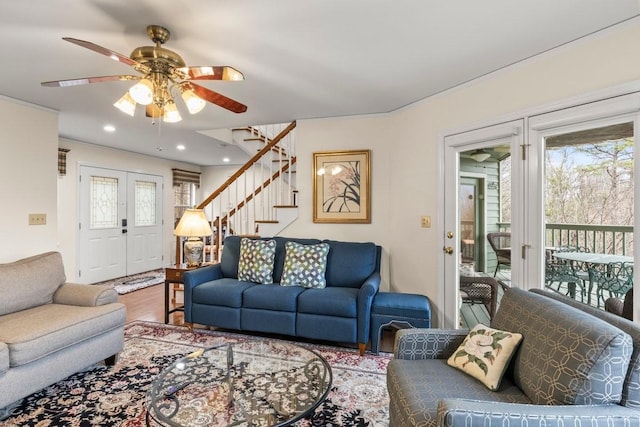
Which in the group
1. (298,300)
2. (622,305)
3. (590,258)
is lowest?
(298,300)

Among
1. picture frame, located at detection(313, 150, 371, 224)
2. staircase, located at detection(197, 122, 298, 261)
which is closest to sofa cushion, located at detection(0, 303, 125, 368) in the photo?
staircase, located at detection(197, 122, 298, 261)

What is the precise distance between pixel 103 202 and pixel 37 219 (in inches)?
87.9

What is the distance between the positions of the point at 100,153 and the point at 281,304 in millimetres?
4453

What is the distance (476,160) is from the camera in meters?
3.02

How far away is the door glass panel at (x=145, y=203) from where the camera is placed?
6.26 m

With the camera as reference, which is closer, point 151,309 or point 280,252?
point 280,252

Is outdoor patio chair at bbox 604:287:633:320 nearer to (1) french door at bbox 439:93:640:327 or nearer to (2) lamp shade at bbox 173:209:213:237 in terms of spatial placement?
(1) french door at bbox 439:93:640:327

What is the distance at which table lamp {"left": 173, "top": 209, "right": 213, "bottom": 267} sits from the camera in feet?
12.5

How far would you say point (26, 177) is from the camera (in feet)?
11.2

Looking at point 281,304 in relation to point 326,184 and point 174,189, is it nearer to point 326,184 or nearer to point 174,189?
point 326,184

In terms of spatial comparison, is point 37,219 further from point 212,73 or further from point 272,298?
point 212,73

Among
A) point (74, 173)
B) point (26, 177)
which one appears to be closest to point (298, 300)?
point (26, 177)

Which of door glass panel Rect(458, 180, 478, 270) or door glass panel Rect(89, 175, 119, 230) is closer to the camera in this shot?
door glass panel Rect(458, 180, 478, 270)

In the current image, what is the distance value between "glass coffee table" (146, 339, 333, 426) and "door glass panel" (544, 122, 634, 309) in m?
1.85
